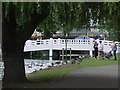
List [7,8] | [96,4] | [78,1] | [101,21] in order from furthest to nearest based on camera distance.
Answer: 1. [101,21]
2. [96,4]
3. [7,8]
4. [78,1]

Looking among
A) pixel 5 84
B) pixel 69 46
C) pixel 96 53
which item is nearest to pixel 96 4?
pixel 5 84

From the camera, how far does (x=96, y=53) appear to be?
29250mm

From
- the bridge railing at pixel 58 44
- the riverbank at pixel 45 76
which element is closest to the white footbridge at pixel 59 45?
the bridge railing at pixel 58 44

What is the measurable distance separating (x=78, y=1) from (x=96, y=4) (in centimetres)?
313

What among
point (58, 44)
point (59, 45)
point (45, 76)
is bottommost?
point (45, 76)

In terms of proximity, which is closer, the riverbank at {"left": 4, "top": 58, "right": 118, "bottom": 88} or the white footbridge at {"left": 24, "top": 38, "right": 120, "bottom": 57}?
the riverbank at {"left": 4, "top": 58, "right": 118, "bottom": 88}

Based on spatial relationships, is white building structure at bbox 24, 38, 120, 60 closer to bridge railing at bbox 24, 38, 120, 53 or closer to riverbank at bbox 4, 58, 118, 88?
bridge railing at bbox 24, 38, 120, 53

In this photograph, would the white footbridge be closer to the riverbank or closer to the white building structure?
the white building structure

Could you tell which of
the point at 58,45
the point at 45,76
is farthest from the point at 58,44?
the point at 45,76

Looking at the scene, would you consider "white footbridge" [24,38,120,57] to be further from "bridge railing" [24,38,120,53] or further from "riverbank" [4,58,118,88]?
"riverbank" [4,58,118,88]

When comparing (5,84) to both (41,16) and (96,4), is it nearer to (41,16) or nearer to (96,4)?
(41,16)

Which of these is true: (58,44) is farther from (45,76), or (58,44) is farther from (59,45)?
(45,76)

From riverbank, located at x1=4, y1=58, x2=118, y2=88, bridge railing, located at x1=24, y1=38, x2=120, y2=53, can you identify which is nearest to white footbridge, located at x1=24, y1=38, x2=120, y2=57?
bridge railing, located at x1=24, y1=38, x2=120, y2=53

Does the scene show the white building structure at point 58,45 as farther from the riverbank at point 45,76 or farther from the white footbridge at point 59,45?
the riverbank at point 45,76
